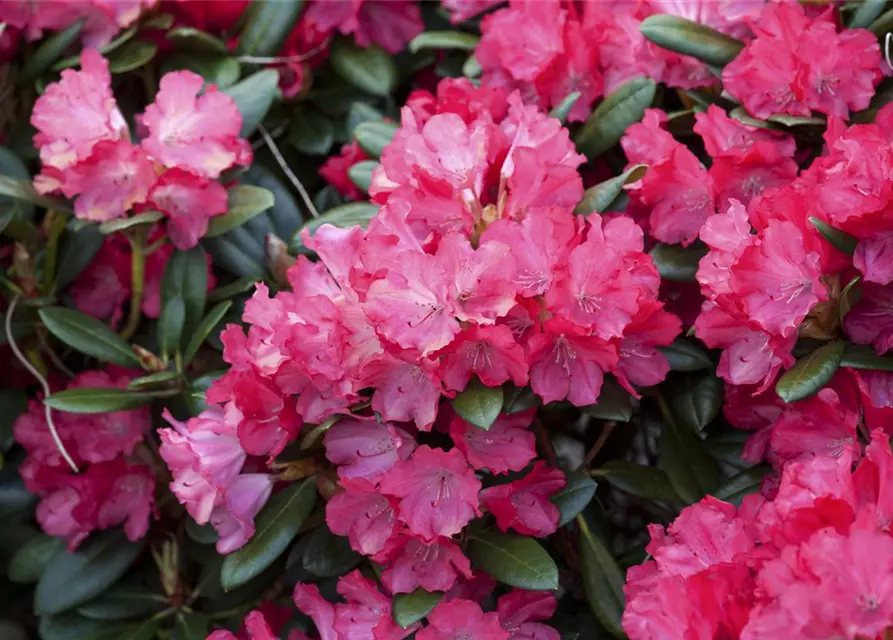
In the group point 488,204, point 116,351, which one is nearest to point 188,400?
point 116,351

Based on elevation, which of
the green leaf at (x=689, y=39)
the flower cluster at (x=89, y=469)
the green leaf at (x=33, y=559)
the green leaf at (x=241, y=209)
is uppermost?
the green leaf at (x=689, y=39)

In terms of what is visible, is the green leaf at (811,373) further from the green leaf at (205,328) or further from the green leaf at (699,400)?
the green leaf at (205,328)

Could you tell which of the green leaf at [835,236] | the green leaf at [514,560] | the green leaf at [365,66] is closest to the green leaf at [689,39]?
the green leaf at [835,236]

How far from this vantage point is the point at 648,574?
1.05m

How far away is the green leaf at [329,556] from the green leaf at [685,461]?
15.7 inches

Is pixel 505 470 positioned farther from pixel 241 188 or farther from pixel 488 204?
pixel 241 188

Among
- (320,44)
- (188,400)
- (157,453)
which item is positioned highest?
(320,44)

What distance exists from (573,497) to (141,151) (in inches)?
27.2

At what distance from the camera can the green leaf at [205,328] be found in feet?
4.33

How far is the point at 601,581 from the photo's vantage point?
120 centimetres

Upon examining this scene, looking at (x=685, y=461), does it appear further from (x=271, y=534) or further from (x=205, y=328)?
(x=205, y=328)

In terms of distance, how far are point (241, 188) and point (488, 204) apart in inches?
17.4

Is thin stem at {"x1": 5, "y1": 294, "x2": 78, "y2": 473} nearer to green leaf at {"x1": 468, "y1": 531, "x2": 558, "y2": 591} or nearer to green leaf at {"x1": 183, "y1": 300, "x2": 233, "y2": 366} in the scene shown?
green leaf at {"x1": 183, "y1": 300, "x2": 233, "y2": 366}

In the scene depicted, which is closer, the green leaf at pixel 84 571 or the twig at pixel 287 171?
the green leaf at pixel 84 571
